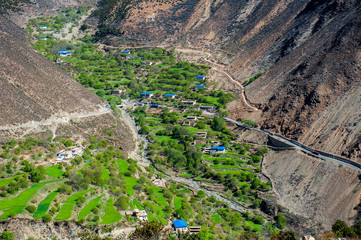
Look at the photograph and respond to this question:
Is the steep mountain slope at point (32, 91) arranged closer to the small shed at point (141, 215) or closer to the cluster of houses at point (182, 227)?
the small shed at point (141, 215)

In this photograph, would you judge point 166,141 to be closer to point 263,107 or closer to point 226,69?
point 263,107

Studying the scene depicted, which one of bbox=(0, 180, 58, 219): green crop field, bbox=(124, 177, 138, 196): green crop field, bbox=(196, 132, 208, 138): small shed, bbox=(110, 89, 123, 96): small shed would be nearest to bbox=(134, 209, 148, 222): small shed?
bbox=(124, 177, 138, 196): green crop field

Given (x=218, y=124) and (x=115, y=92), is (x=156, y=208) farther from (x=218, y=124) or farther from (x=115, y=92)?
(x=115, y=92)

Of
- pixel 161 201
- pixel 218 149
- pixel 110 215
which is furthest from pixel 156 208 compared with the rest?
pixel 218 149

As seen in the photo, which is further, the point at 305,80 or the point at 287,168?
the point at 305,80

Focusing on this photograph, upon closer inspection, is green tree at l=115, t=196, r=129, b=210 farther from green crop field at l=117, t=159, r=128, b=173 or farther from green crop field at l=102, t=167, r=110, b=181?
green crop field at l=117, t=159, r=128, b=173

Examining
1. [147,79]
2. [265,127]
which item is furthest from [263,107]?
[147,79]
